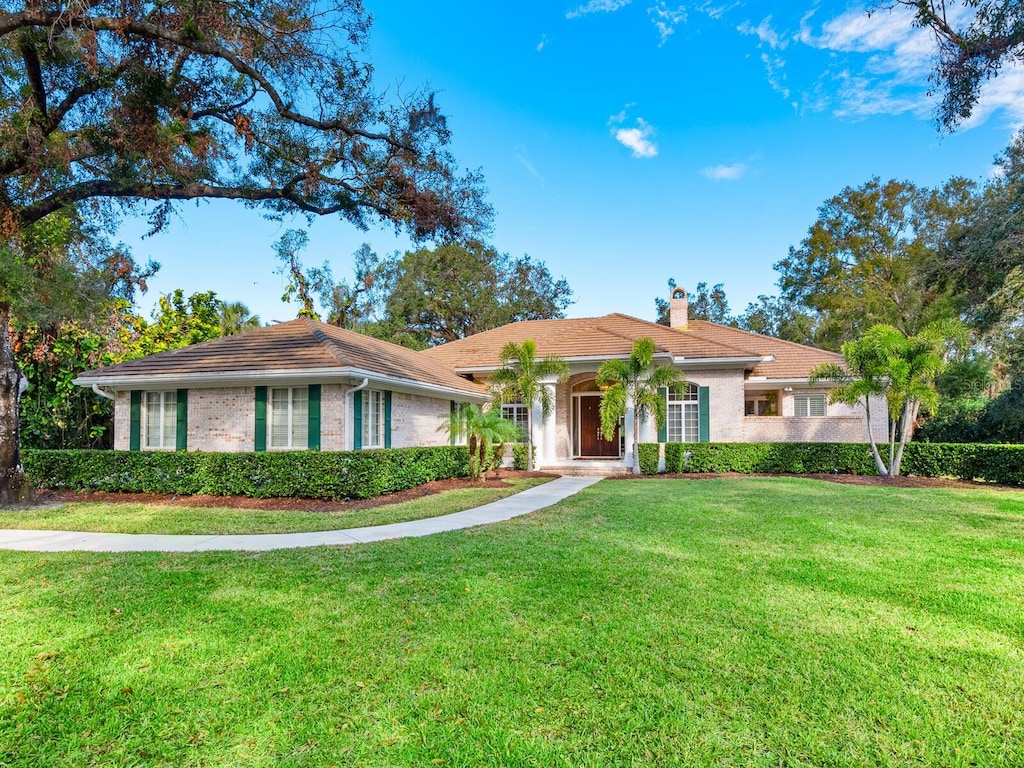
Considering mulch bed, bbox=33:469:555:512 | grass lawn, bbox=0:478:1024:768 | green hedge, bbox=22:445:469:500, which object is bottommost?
mulch bed, bbox=33:469:555:512

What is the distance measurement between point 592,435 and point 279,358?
13.4 metres

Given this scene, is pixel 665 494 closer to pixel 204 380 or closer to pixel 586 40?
pixel 204 380

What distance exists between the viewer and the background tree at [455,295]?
3716 centimetres

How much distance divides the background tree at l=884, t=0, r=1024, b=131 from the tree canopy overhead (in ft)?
27.8

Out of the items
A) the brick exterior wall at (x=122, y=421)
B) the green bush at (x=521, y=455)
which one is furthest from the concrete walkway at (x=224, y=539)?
the green bush at (x=521, y=455)

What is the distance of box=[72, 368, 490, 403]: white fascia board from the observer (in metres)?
12.5

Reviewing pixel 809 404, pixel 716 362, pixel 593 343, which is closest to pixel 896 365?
pixel 716 362

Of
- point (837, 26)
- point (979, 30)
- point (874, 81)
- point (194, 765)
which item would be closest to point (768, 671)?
point (194, 765)

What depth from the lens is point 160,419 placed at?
14430mm

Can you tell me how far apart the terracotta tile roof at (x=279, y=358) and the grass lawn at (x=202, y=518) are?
349 centimetres

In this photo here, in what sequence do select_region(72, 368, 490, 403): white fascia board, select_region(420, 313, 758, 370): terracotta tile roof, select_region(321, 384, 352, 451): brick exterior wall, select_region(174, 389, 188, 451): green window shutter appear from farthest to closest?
select_region(420, 313, 758, 370): terracotta tile roof < select_region(174, 389, 188, 451): green window shutter < select_region(321, 384, 352, 451): brick exterior wall < select_region(72, 368, 490, 403): white fascia board

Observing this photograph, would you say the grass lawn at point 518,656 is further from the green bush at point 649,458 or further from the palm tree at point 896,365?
the green bush at point 649,458

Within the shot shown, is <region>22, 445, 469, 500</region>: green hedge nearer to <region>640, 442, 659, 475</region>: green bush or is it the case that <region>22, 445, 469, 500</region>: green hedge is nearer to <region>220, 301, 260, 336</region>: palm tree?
<region>640, 442, 659, 475</region>: green bush

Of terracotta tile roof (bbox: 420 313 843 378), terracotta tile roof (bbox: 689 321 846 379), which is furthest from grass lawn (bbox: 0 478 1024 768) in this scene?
terracotta tile roof (bbox: 689 321 846 379)
